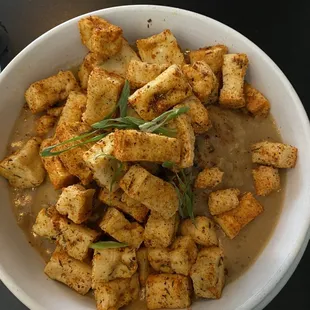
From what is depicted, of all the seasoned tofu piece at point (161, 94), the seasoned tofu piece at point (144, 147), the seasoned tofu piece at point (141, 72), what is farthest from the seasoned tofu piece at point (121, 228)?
the seasoned tofu piece at point (141, 72)

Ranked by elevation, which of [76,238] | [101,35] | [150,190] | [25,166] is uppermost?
[101,35]

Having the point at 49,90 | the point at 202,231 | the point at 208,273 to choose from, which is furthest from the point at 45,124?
the point at 208,273

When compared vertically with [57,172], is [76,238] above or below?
below

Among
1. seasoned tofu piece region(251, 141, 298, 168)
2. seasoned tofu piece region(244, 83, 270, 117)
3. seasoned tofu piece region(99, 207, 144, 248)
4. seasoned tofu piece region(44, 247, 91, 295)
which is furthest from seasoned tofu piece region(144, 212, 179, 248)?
seasoned tofu piece region(244, 83, 270, 117)

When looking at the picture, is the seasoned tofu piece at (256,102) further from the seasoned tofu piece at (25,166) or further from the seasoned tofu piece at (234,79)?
the seasoned tofu piece at (25,166)

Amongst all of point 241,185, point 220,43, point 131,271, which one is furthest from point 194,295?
point 220,43

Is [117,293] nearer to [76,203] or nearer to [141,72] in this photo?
[76,203]
